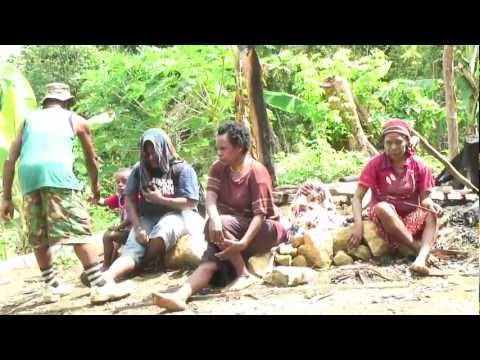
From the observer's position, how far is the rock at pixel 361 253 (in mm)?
4414

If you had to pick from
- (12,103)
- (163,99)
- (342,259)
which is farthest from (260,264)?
(12,103)

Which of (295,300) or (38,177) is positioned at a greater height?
(38,177)

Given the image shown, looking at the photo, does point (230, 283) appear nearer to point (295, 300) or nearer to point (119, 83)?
point (295, 300)

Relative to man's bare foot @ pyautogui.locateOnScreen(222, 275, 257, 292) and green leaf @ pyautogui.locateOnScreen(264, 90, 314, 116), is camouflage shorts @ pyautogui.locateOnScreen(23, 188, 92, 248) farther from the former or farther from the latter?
green leaf @ pyautogui.locateOnScreen(264, 90, 314, 116)

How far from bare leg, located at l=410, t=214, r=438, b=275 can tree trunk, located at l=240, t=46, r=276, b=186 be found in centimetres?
172

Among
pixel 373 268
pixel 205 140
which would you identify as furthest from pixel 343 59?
pixel 373 268

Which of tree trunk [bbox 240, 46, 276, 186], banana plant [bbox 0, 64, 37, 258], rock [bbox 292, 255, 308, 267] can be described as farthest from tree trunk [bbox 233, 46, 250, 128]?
banana plant [bbox 0, 64, 37, 258]

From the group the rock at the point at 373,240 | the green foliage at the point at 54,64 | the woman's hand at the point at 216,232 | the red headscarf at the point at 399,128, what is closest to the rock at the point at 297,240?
the rock at the point at 373,240

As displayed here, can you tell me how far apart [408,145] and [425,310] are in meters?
1.30

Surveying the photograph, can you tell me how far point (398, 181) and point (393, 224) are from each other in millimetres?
329

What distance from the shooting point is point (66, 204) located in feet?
13.0

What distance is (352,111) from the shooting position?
20.0 ft

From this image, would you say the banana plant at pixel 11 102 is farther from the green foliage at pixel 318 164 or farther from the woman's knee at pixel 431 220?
the woman's knee at pixel 431 220

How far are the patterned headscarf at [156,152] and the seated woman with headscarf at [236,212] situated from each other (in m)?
0.46
